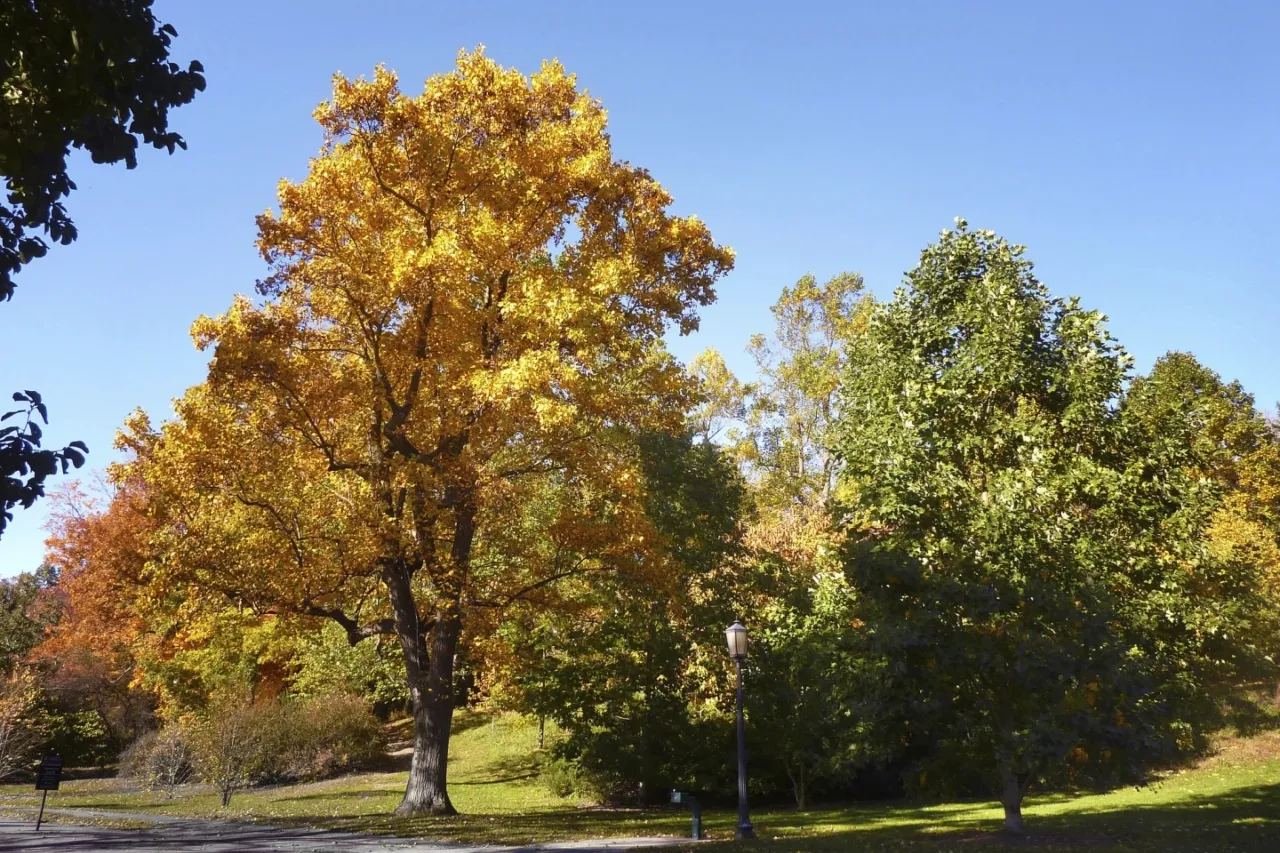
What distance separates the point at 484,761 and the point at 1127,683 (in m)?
27.1

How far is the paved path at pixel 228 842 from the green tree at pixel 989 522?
4.92 m

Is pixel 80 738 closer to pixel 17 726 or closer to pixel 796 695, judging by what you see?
pixel 17 726

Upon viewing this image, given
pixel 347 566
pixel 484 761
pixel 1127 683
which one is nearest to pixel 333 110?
pixel 347 566

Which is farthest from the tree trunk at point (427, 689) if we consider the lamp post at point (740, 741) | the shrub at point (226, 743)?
the shrub at point (226, 743)

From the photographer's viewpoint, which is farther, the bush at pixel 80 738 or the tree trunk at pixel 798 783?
the bush at pixel 80 738

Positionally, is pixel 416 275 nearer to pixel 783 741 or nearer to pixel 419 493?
pixel 419 493

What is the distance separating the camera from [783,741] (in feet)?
70.8

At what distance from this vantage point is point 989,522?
51.1ft

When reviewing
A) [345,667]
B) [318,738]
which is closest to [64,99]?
[345,667]

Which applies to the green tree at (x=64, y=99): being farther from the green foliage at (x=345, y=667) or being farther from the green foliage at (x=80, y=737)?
the green foliage at (x=80, y=737)

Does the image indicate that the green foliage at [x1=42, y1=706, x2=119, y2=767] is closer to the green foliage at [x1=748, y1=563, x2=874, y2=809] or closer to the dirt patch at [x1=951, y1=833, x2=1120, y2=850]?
the green foliage at [x1=748, y1=563, x2=874, y2=809]

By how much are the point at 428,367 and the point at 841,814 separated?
44.6ft

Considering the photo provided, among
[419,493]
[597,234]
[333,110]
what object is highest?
[333,110]

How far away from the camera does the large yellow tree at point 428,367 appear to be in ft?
51.0
